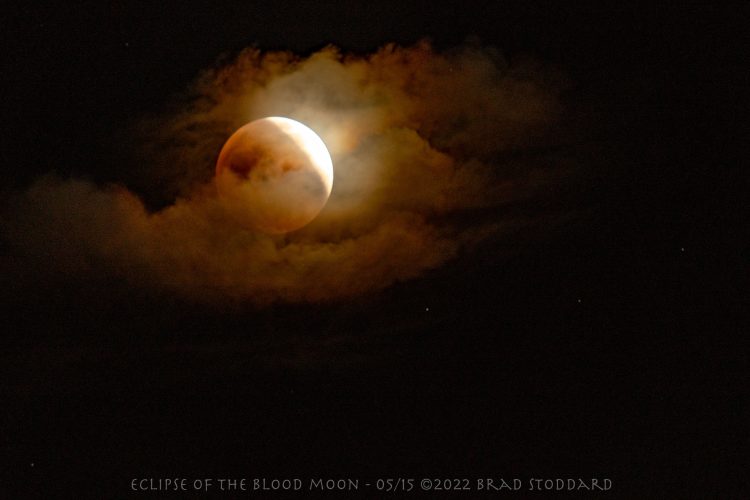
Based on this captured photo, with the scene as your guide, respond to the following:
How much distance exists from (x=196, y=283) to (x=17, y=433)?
1386 mm

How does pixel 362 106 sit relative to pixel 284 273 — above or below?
above

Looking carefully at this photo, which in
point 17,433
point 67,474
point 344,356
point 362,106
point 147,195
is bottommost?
point 67,474

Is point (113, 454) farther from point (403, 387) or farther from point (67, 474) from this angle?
point (403, 387)

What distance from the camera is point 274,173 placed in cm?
357

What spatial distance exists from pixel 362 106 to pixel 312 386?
1.71 m

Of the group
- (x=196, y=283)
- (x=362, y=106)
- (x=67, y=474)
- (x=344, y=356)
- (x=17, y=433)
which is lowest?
(x=67, y=474)

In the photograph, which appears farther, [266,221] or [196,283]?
[196,283]

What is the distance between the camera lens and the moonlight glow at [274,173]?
3.58 meters

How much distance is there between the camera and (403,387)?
3975 millimetres

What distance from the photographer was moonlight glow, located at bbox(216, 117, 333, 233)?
358 cm

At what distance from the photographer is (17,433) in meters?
3.92

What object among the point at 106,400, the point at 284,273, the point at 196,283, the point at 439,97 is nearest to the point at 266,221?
the point at 284,273

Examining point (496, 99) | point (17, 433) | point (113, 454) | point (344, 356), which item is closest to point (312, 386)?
point (344, 356)

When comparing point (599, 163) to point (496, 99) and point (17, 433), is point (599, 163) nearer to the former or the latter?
point (496, 99)
